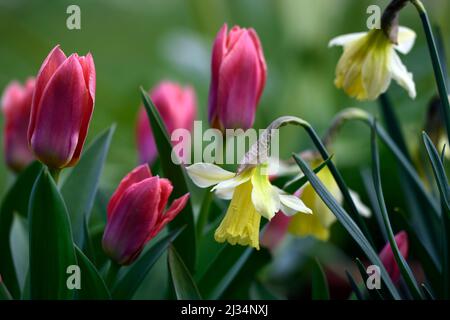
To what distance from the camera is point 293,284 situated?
122 cm

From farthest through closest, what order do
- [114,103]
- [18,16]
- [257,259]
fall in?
1. [18,16]
2. [114,103]
3. [257,259]

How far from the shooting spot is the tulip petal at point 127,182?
621mm

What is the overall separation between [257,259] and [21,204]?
0.83 feet

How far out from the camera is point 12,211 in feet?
2.58

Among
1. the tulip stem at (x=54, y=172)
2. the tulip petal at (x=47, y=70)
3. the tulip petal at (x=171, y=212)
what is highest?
the tulip petal at (x=47, y=70)

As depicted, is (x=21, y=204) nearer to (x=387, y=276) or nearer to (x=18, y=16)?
(x=387, y=276)

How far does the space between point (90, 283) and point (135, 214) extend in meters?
0.07

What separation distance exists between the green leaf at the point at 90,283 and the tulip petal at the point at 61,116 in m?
0.08

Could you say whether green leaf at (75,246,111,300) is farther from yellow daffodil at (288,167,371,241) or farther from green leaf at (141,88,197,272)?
yellow daffodil at (288,167,371,241)

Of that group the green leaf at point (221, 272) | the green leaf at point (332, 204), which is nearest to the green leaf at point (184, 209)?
the green leaf at point (221, 272)

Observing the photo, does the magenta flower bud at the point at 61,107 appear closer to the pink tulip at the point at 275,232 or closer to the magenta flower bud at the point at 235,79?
the magenta flower bud at the point at 235,79

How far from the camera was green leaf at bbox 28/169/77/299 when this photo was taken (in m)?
0.59

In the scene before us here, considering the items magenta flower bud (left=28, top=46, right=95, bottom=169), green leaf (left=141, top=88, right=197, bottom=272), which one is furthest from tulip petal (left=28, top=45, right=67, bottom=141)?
green leaf (left=141, top=88, right=197, bottom=272)
